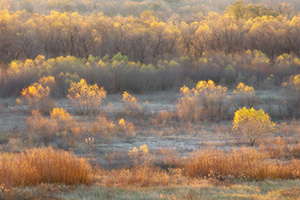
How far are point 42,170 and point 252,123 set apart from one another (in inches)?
402

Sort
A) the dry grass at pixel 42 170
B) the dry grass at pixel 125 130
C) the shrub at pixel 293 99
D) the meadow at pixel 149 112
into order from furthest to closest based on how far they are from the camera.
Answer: the shrub at pixel 293 99 < the dry grass at pixel 125 130 < the meadow at pixel 149 112 < the dry grass at pixel 42 170

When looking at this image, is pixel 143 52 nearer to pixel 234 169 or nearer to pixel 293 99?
pixel 293 99

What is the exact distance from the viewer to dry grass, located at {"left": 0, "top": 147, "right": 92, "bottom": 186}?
316 inches

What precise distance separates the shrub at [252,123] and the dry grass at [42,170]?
30.1 feet

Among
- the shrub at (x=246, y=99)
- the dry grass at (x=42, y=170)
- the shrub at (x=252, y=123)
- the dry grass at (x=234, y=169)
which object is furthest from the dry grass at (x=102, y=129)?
the shrub at (x=246, y=99)

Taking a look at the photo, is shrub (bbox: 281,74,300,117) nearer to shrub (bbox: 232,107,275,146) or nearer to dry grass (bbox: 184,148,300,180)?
shrub (bbox: 232,107,275,146)

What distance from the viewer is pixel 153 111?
952 inches

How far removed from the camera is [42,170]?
8320mm

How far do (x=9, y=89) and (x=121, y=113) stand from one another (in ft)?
35.8

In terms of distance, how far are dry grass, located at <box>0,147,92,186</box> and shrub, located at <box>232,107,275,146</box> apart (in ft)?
30.1

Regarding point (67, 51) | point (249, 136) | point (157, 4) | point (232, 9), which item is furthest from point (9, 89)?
point (157, 4)

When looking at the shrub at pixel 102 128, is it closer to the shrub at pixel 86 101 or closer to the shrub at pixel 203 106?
the shrub at pixel 86 101

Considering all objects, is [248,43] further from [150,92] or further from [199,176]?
[199,176]

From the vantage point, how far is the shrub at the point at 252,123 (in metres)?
16.0
